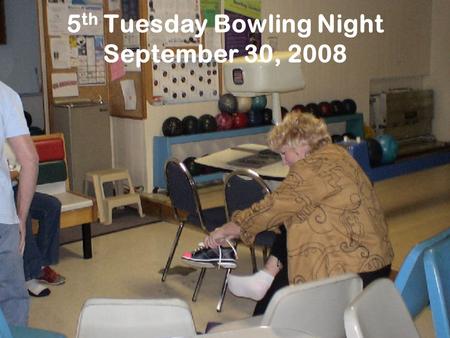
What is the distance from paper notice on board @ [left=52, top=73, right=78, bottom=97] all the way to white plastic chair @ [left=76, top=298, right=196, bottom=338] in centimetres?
507

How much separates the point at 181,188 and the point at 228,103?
8.78 ft

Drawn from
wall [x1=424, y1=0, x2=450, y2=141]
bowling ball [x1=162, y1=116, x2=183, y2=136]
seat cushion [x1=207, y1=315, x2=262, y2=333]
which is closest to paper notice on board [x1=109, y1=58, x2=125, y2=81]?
bowling ball [x1=162, y1=116, x2=183, y2=136]

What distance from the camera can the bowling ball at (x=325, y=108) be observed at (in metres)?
7.68

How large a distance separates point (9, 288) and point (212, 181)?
4.21 m

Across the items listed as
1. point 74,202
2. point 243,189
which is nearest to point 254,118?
point 74,202

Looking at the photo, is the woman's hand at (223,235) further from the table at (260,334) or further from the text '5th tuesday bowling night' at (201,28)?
the text '5th tuesday bowling night' at (201,28)

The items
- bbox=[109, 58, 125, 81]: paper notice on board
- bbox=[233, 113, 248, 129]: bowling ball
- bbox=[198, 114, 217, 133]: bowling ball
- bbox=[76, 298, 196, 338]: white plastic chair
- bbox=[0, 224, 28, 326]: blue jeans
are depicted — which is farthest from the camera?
bbox=[233, 113, 248, 129]: bowling ball

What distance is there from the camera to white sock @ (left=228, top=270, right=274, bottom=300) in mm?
3084

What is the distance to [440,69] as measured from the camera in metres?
9.37

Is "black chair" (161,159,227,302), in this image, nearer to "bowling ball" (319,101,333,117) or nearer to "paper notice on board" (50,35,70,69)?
"paper notice on board" (50,35,70,69)

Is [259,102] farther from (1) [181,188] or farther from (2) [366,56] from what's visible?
(1) [181,188]

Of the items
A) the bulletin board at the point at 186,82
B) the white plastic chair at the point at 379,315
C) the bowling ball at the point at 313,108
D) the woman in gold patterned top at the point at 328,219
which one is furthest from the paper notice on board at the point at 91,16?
the white plastic chair at the point at 379,315

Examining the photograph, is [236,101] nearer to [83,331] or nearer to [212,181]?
[212,181]

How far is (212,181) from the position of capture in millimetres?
6848
